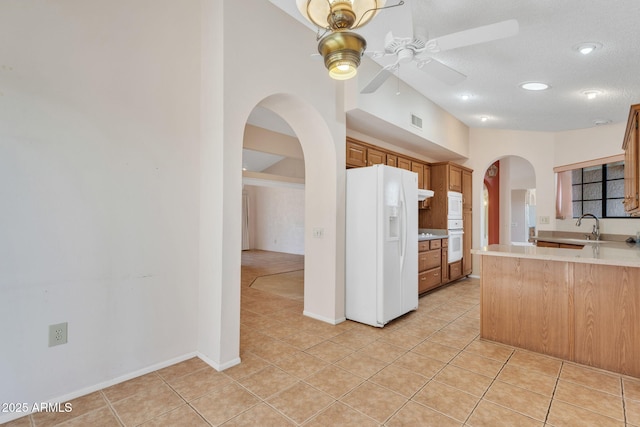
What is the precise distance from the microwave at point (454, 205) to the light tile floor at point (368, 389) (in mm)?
2489

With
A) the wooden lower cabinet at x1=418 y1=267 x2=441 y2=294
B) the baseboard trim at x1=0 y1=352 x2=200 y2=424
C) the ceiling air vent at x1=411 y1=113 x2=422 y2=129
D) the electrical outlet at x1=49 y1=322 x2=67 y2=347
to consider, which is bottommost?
the baseboard trim at x1=0 y1=352 x2=200 y2=424

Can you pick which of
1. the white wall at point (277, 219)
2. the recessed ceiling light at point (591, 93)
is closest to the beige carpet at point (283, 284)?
the white wall at point (277, 219)

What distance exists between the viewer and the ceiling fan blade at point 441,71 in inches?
93.5

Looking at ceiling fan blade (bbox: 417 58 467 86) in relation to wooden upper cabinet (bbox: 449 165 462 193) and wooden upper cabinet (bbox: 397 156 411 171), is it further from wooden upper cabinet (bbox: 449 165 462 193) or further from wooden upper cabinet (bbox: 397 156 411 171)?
wooden upper cabinet (bbox: 449 165 462 193)

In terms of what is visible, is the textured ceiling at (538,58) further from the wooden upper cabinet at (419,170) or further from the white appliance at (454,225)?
the white appliance at (454,225)

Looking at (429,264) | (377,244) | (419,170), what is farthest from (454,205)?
(377,244)

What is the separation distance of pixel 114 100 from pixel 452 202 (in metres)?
4.73

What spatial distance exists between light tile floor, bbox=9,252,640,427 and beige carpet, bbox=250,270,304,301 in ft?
5.46

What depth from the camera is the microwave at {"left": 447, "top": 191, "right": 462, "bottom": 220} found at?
5.07 meters

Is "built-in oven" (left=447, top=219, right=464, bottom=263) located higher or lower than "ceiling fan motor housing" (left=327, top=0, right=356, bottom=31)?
lower

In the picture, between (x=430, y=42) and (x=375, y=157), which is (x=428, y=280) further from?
(x=430, y=42)

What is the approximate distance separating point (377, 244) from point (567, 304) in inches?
64.3

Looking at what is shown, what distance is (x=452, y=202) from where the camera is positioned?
5.14 m

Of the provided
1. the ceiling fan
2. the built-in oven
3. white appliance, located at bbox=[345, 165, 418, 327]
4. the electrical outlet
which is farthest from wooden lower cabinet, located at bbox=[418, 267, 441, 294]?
the electrical outlet
